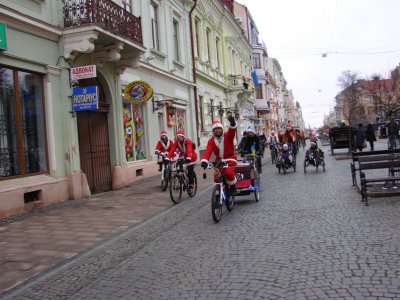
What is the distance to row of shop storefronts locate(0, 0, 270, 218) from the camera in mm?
9445

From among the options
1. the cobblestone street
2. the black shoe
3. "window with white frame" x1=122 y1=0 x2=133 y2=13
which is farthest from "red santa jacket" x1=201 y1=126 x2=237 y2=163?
"window with white frame" x1=122 y1=0 x2=133 y2=13

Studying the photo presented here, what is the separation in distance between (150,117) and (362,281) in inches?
516

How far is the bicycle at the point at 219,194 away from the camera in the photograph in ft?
24.1

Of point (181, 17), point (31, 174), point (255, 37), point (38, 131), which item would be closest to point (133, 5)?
point (181, 17)

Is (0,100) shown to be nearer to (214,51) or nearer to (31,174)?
(31,174)

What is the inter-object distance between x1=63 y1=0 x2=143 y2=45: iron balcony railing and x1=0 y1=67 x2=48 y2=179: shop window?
5.99 ft

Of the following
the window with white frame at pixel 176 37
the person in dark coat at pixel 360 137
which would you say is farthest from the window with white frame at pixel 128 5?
the person in dark coat at pixel 360 137

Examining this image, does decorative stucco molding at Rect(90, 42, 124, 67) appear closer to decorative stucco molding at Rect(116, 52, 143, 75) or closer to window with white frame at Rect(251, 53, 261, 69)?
decorative stucco molding at Rect(116, 52, 143, 75)

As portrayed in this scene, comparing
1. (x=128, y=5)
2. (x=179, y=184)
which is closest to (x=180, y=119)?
(x=128, y=5)

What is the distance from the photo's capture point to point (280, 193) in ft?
34.4

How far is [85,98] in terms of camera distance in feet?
35.9

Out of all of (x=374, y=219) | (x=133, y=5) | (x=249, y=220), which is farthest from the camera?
(x=133, y=5)

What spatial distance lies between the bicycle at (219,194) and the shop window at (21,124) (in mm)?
4514

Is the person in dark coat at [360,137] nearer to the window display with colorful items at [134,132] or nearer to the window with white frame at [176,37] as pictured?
the window with white frame at [176,37]
